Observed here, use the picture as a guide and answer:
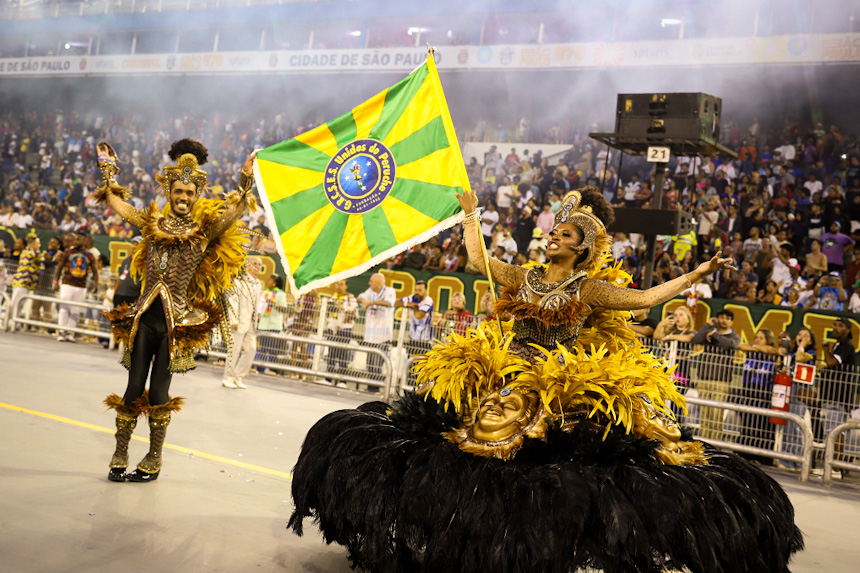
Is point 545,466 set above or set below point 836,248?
below

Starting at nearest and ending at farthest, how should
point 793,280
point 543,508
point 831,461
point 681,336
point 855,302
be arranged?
point 543,508 → point 831,461 → point 681,336 → point 855,302 → point 793,280

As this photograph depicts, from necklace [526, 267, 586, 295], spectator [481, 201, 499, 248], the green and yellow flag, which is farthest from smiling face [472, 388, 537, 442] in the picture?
spectator [481, 201, 499, 248]

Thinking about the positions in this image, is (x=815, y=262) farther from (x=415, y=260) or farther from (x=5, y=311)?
(x=5, y=311)

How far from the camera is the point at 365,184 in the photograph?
205 inches

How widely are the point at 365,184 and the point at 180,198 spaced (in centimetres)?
111

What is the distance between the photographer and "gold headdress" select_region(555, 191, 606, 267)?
13.3 feet

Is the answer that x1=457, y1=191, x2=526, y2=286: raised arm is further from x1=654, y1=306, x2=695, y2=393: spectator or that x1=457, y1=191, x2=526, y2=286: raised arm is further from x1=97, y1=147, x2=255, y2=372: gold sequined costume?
x1=654, y1=306, x2=695, y2=393: spectator

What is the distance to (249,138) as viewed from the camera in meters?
21.5

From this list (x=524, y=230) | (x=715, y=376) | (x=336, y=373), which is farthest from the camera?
(x=524, y=230)

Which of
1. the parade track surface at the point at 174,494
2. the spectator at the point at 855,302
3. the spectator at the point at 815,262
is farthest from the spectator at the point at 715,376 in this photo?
the spectator at the point at 815,262

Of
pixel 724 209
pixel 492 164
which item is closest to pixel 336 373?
pixel 724 209

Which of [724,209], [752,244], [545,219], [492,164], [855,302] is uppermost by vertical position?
[492,164]

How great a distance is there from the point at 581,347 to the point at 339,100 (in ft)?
59.6

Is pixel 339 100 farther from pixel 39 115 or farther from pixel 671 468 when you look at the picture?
pixel 671 468
